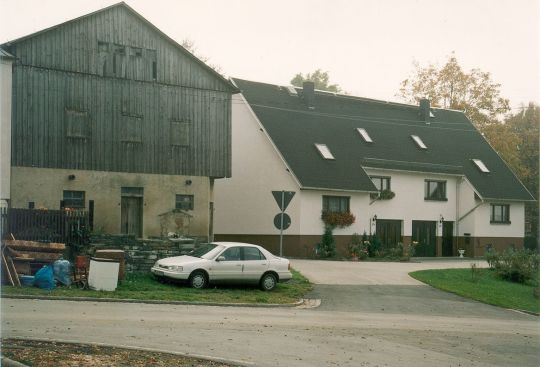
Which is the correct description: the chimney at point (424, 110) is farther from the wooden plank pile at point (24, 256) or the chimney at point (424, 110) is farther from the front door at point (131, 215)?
the wooden plank pile at point (24, 256)

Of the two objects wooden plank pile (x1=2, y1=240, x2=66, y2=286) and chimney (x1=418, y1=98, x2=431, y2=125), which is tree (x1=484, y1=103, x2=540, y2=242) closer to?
chimney (x1=418, y1=98, x2=431, y2=125)

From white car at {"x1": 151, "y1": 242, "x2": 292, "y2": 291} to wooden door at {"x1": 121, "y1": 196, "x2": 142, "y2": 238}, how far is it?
8.26 meters

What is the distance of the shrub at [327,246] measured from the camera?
37.8 meters

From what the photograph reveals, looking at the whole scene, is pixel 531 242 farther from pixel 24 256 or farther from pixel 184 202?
pixel 24 256

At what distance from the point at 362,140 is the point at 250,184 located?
25.4 ft

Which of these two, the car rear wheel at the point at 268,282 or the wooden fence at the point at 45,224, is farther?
the car rear wheel at the point at 268,282

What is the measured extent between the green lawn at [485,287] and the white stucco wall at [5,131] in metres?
16.8

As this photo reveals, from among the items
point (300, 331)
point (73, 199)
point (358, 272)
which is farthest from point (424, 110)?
point (300, 331)

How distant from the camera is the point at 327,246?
37.9 meters

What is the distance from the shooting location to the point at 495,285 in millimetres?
30234

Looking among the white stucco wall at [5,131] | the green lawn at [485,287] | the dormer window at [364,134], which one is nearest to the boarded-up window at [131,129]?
the white stucco wall at [5,131]

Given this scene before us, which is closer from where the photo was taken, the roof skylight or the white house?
the white house

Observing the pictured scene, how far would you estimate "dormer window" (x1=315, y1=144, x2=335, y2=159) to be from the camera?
40.7 m

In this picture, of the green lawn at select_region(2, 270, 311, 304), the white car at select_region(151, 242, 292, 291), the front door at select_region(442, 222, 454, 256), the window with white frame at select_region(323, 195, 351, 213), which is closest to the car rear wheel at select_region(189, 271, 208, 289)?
the white car at select_region(151, 242, 292, 291)
